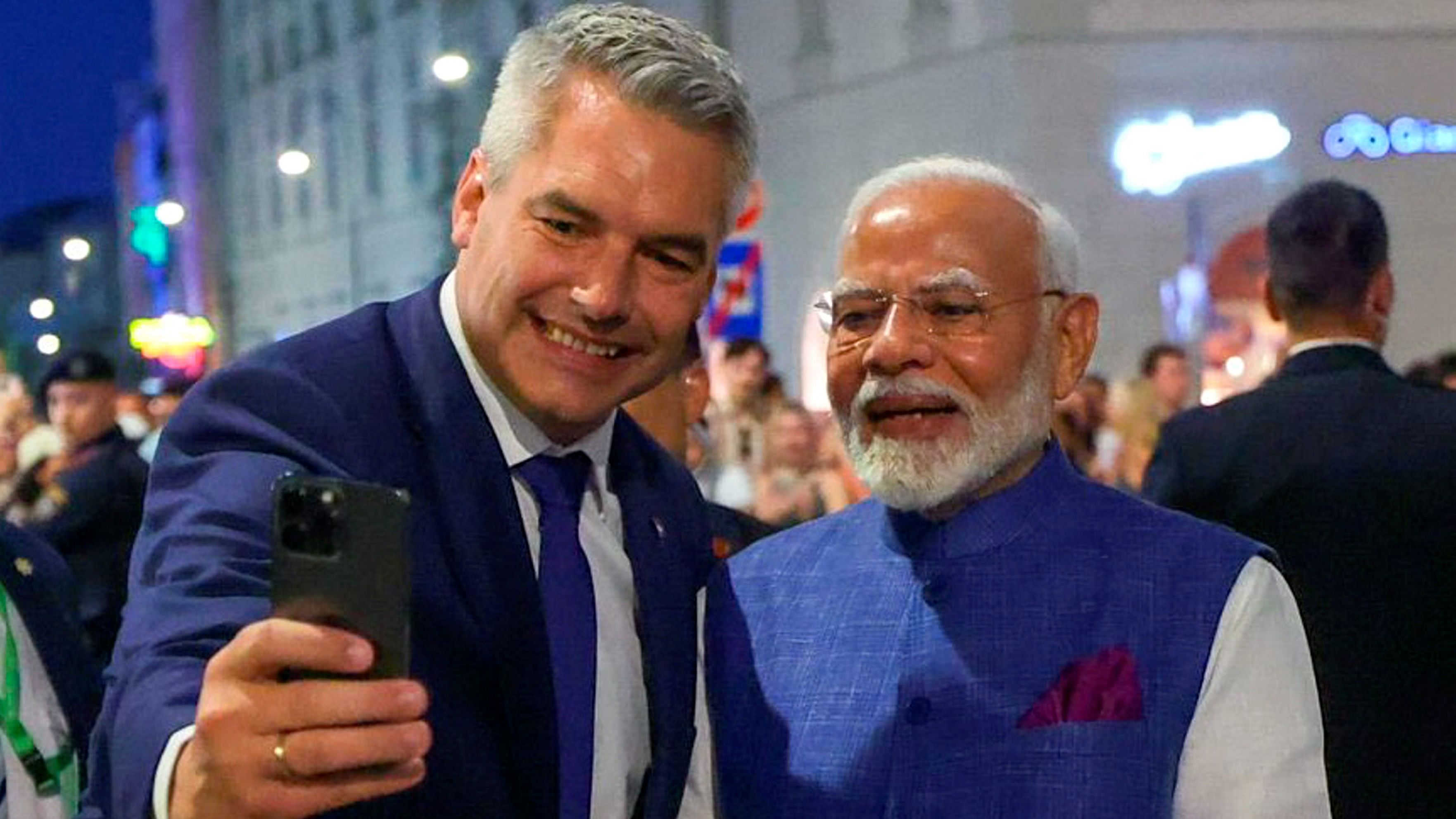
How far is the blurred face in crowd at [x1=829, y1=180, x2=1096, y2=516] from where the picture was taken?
3.03m

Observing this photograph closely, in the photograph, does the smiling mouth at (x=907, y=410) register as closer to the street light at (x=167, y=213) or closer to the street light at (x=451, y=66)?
the street light at (x=167, y=213)

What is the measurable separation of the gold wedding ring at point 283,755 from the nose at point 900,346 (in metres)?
1.44

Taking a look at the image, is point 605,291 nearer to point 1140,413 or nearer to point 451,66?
point 1140,413

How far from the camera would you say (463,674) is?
2432 mm

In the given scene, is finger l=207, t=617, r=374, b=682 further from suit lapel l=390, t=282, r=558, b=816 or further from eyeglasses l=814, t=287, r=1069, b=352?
eyeglasses l=814, t=287, r=1069, b=352

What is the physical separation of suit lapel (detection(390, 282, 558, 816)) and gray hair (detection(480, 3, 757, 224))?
0.83 ft

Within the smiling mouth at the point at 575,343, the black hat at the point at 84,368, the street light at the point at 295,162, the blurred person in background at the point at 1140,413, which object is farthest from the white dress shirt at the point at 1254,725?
the street light at the point at 295,162

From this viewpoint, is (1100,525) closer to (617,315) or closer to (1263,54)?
(617,315)

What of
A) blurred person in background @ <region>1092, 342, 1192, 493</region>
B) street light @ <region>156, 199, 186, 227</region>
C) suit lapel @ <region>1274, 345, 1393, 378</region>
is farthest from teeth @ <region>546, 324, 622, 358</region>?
street light @ <region>156, 199, 186, 227</region>

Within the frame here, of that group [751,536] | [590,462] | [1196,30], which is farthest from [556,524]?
[1196,30]

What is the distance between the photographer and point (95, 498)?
7727 mm

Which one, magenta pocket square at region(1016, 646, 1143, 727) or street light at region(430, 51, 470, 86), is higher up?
street light at region(430, 51, 470, 86)

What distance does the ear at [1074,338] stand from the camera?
3164 millimetres

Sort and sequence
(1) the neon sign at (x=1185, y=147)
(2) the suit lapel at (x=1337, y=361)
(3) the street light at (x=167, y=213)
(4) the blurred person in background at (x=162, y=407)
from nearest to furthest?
(2) the suit lapel at (x=1337, y=361) < (4) the blurred person in background at (x=162, y=407) < (1) the neon sign at (x=1185, y=147) < (3) the street light at (x=167, y=213)
